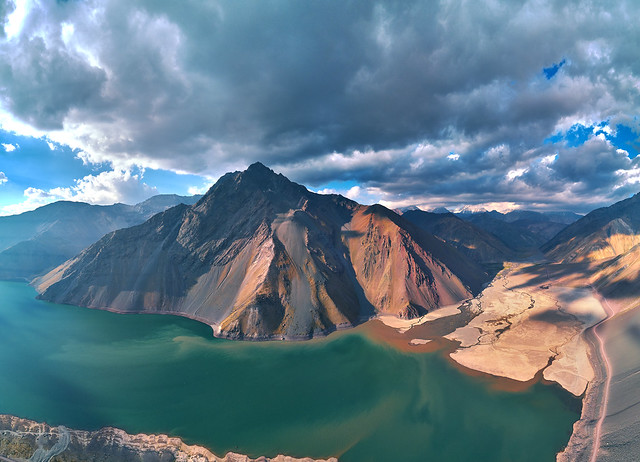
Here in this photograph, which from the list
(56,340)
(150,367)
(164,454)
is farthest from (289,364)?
(56,340)

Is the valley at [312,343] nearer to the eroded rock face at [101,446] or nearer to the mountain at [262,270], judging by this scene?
the eroded rock face at [101,446]

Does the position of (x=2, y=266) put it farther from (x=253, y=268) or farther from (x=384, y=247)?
(x=384, y=247)

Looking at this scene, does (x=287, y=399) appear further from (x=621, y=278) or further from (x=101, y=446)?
(x=621, y=278)

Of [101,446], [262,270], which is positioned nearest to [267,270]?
[262,270]

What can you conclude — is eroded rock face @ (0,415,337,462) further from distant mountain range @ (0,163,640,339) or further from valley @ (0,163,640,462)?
distant mountain range @ (0,163,640,339)

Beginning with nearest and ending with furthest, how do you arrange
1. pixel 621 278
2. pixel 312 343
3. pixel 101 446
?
pixel 101 446 → pixel 312 343 → pixel 621 278

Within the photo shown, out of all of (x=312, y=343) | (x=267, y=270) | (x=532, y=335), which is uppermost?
(x=267, y=270)

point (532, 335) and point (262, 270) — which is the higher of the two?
point (262, 270)
